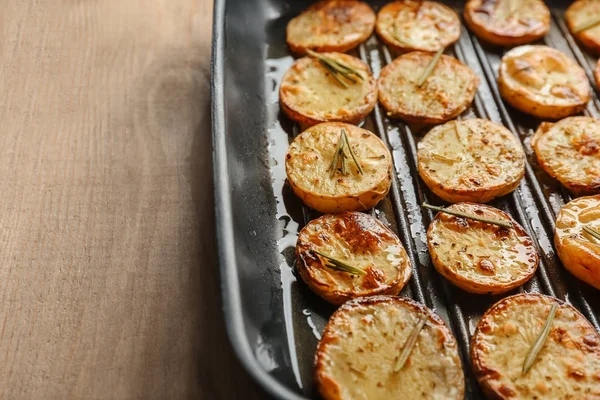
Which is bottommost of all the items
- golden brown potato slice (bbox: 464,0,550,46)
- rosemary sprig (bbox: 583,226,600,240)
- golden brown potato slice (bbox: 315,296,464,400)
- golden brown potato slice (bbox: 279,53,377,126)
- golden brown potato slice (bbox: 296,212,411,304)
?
golden brown potato slice (bbox: 315,296,464,400)

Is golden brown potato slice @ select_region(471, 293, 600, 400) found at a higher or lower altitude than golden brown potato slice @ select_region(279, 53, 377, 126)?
lower

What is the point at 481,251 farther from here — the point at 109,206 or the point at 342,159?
the point at 109,206

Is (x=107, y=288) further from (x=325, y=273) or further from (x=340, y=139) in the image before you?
(x=340, y=139)

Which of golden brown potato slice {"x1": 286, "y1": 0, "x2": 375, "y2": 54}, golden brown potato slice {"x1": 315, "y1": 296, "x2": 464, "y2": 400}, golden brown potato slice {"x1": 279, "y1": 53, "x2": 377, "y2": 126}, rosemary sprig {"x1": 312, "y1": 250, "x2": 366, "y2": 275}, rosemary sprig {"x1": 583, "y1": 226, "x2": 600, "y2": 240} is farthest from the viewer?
golden brown potato slice {"x1": 286, "y1": 0, "x2": 375, "y2": 54}

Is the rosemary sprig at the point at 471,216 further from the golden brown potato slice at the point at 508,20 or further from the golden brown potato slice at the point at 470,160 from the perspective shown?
the golden brown potato slice at the point at 508,20

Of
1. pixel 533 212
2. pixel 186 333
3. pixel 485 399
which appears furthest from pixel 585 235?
pixel 186 333

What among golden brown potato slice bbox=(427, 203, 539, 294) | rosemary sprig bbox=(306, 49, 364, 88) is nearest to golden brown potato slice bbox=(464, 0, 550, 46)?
rosemary sprig bbox=(306, 49, 364, 88)

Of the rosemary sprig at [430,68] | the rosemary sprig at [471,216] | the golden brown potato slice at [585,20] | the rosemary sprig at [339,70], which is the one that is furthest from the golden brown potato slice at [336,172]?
the golden brown potato slice at [585,20]

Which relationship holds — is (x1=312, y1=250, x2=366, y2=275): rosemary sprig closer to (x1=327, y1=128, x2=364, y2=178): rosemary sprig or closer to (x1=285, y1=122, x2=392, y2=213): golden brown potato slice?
(x1=285, y1=122, x2=392, y2=213): golden brown potato slice
